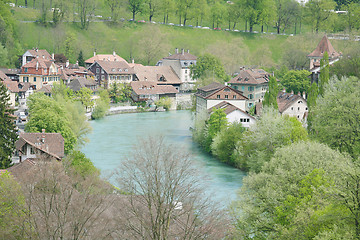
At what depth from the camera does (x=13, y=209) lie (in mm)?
19250

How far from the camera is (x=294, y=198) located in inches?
779

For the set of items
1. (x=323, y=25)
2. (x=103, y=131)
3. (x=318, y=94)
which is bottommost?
(x=103, y=131)

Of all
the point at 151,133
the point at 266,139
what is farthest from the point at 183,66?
the point at 266,139

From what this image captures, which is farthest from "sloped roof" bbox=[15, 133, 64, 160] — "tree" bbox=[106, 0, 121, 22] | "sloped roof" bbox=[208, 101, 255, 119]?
"tree" bbox=[106, 0, 121, 22]

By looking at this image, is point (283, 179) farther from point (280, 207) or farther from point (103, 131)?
point (103, 131)

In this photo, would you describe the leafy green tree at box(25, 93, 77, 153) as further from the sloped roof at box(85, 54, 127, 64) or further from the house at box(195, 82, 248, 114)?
the sloped roof at box(85, 54, 127, 64)

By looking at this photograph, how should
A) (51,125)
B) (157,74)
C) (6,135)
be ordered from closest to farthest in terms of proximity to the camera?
(6,135) → (51,125) → (157,74)

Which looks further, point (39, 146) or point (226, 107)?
point (226, 107)

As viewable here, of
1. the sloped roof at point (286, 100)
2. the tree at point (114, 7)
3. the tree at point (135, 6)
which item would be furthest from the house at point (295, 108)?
the tree at point (135, 6)

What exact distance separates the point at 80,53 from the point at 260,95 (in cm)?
2682

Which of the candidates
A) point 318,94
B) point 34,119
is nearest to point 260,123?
point 318,94

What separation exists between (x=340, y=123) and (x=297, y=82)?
100ft

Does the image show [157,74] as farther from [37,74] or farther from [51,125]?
[51,125]

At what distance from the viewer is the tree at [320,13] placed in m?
95.9
